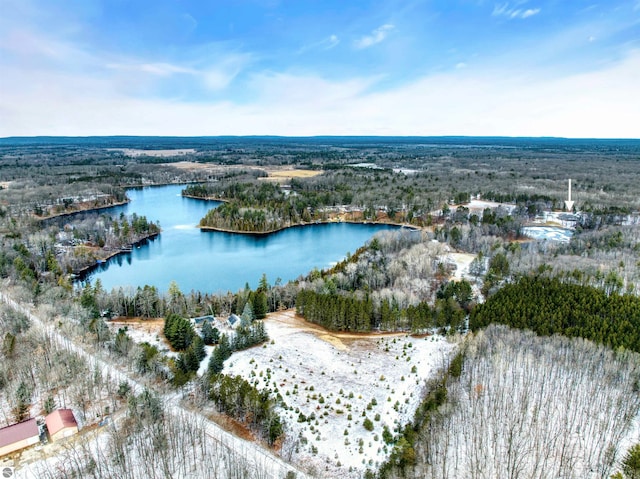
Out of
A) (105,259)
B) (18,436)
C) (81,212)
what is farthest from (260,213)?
(18,436)

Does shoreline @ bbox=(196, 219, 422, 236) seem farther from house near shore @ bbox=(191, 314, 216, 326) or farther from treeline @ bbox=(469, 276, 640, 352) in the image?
treeline @ bbox=(469, 276, 640, 352)

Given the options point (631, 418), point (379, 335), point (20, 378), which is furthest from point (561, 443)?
point (20, 378)

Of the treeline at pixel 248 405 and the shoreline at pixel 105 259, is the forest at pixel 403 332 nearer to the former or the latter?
the treeline at pixel 248 405

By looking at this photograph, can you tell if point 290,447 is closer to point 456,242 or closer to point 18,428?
point 18,428

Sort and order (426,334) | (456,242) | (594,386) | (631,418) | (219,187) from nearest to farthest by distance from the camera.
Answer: (631,418) → (594,386) → (426,334) → (456,242) → (219,187)

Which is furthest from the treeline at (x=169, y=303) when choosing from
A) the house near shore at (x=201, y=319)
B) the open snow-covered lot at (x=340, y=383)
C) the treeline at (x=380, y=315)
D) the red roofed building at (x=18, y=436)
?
the red roofed building at (x=18, y=436)

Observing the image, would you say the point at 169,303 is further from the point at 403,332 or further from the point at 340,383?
the point at 403,332
